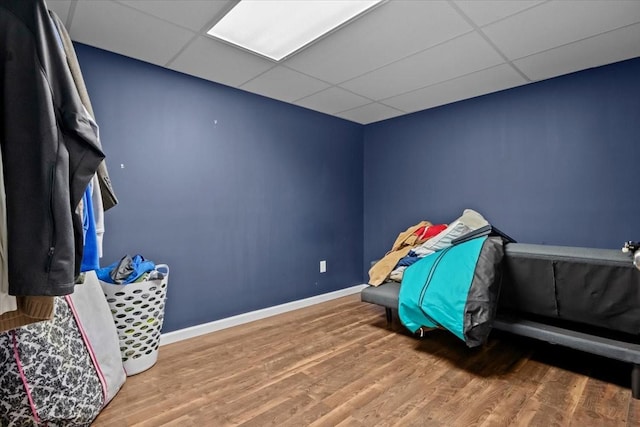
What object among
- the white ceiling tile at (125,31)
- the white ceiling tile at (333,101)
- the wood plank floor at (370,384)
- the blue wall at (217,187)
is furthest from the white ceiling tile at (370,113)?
the wood plank floor at (370,384)

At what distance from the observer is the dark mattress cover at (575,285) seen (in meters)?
1.63

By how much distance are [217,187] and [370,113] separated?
1.95m

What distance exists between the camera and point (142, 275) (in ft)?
6.51

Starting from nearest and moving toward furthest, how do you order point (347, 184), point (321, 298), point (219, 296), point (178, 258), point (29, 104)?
point (29, 104)
point (178, 258)
point (219, 296)
point (321, 298)
point (347, 184)

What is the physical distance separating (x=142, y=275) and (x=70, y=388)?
28.2 inches

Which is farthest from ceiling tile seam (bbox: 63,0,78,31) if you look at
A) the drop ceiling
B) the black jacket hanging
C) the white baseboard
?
the white baseboard

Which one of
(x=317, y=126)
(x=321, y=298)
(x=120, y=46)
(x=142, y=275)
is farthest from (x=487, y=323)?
(x=120, y=46)

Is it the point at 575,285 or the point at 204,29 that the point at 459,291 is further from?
the point at 204,29

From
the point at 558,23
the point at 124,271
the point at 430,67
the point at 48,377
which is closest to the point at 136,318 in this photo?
the point at 124,271

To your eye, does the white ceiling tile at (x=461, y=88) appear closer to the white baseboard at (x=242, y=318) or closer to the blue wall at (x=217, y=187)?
the blue wall at (x=217, y=187)

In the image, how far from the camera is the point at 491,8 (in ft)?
5.63

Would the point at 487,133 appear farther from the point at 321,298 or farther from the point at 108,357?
the point at 108,357

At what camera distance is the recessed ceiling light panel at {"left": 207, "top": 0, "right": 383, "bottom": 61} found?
171 centimetres

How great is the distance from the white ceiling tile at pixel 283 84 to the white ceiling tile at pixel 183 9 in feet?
2.41
